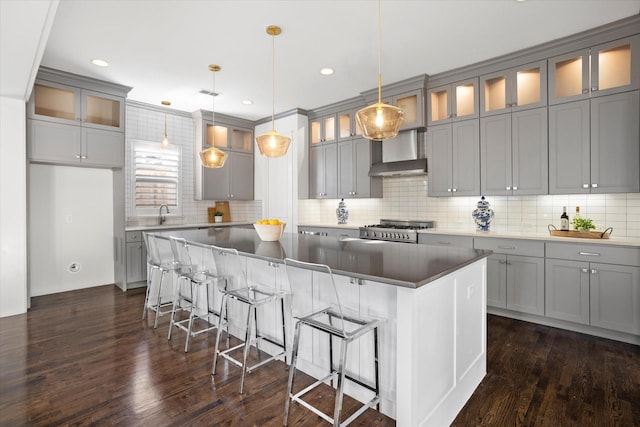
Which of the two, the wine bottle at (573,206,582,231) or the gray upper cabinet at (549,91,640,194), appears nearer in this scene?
the gray upper cabinet at (549,91,640,194)

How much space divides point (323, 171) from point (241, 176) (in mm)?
1643

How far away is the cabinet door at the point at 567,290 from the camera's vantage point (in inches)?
123

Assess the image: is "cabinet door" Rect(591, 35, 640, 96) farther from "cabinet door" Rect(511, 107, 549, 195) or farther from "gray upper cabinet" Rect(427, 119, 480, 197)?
"gray upper cabinet" Rect(427, 119, 480, 197)

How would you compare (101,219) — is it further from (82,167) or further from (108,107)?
(108,107)

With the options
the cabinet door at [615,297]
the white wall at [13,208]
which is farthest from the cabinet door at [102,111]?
the cabinet door at [615,297]

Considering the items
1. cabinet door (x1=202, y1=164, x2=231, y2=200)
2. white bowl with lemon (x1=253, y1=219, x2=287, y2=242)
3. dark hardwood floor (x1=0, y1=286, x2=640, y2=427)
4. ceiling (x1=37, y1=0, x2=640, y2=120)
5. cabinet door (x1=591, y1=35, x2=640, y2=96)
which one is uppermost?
ceiling (x1=37, y1=0, x2=640, y2=120)

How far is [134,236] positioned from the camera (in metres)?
4.92

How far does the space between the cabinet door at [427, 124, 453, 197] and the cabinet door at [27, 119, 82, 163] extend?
14.9ft

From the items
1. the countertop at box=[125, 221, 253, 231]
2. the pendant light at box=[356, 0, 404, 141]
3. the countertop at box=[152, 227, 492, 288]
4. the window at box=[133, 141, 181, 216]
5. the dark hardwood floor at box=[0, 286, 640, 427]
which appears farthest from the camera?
the window at box=[133, 141, 181, 216]

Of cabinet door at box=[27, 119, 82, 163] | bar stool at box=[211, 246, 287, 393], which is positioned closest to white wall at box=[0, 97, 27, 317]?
cabinet door at box=[27, 119, 82, 163]

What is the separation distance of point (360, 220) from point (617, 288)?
3.38 metres

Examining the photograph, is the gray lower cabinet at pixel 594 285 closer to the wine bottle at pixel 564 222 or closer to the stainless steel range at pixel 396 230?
the wine bottle at pixel 564 222

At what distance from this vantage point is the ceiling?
2.80 meters

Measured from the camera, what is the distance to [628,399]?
2.14 m
